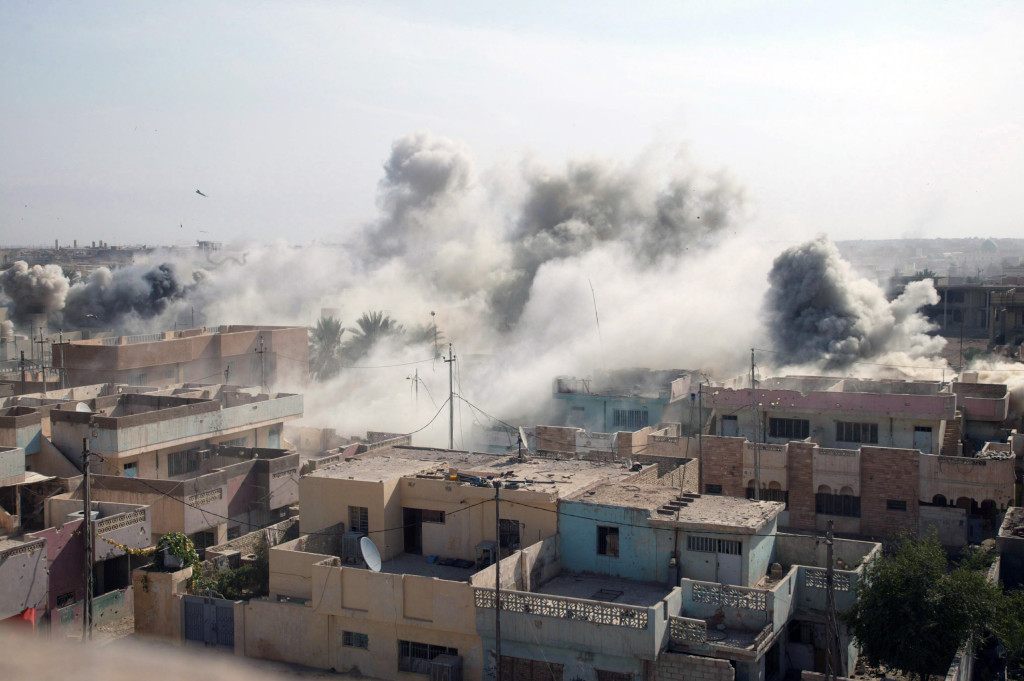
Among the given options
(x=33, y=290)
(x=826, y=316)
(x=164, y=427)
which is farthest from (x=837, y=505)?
(x=33, y=290)

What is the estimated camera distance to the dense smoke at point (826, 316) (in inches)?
1403

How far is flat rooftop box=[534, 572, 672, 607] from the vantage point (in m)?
13.1

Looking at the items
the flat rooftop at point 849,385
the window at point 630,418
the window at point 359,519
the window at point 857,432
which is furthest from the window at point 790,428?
the window at point 359,519

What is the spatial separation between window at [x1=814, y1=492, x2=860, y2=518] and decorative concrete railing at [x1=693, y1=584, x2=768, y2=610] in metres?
8.68

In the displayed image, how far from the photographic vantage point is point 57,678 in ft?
15.3

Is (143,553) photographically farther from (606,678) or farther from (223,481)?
(606,678)

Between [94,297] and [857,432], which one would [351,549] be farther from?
A: [94,297]

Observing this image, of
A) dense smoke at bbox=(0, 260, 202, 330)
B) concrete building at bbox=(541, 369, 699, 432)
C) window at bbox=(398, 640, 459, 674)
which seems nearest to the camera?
window at bbox=(398, 640, 459, 674)

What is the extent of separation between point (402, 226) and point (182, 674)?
2210 inches

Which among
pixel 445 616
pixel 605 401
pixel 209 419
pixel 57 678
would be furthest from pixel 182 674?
pixel 605 401

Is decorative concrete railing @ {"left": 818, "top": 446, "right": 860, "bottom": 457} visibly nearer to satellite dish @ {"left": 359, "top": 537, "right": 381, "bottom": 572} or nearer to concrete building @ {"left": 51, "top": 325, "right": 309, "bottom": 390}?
satellite dish @ {"left": 359, "top": 537, "right": 381, "bottom": 572}

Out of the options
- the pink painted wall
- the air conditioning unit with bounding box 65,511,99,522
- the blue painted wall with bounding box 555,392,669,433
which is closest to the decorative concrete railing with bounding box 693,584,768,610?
the air conditioning unit with bounding box 65,511,99,522

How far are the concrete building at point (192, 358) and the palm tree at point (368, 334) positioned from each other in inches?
246

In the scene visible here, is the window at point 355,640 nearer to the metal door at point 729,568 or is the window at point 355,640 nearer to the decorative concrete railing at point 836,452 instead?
the metal door at point 729,568
